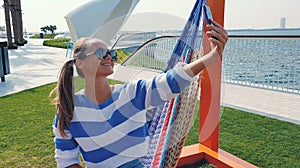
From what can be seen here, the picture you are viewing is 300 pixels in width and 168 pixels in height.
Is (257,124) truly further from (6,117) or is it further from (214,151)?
(6,117)

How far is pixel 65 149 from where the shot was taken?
1261 millimetres

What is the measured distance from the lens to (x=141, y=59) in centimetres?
146

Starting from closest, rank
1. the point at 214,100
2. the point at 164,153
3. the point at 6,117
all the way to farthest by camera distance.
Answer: the point at 164,153
the point at 214,100
the point at 6,117

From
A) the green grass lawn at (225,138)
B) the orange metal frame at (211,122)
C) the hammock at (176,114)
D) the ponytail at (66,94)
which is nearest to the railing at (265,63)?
the green grass lawn at (225,138)

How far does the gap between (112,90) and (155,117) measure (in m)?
0.29

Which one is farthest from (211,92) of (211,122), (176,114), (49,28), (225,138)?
(49,28)

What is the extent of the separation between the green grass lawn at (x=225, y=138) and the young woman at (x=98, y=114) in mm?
860

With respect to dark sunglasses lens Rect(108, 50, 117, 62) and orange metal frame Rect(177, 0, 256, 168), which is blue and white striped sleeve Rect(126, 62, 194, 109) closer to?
dark sunglasses lens Rect(108, 50, 117, 62)

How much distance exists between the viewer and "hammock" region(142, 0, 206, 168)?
1375 mm

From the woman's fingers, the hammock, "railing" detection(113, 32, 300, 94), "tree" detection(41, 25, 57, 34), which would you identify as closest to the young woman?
the hammock

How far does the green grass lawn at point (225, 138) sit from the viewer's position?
2.35 m

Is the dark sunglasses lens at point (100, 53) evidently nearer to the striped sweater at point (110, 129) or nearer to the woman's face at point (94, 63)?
the woman's face at point (94, 63)

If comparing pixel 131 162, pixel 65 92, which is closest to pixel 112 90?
pixel 65 92

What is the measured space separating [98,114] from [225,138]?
1.92 metres
